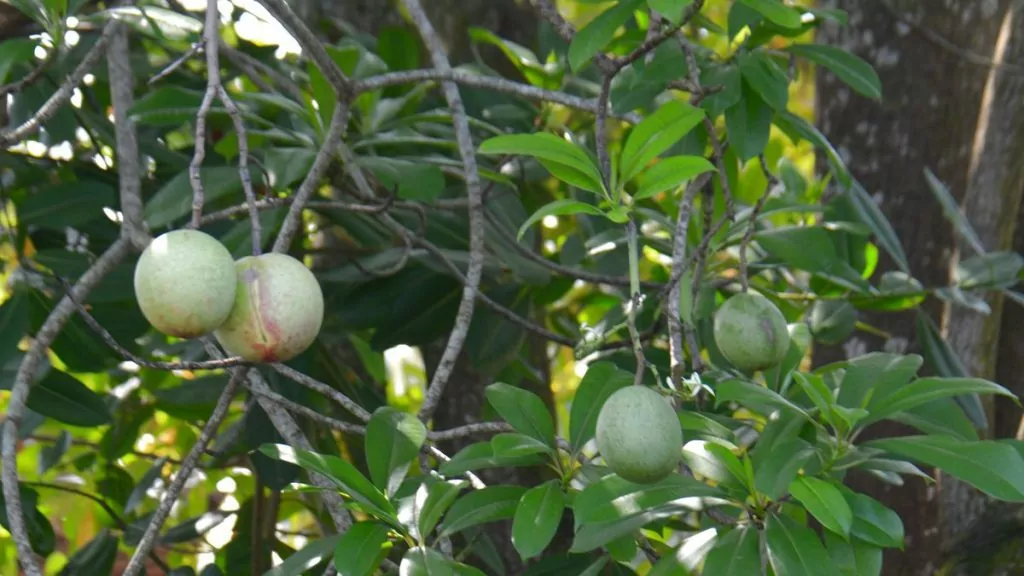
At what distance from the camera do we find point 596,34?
1.34 m

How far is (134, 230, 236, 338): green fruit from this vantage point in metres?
0.88

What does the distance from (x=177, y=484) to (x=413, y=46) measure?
1.24m

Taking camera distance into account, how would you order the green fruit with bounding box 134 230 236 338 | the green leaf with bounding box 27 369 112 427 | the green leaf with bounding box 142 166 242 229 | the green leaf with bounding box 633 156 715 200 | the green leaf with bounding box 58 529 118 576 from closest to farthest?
the green fruit with bounding box 134 230 236 338
the green leaf with bounding box 633 156 715 200
the green leaf with bounding box 142 166 242 229
the green leaf with bounding box 27 369 112 427
the green leaf with bounding box 58 529 118 576

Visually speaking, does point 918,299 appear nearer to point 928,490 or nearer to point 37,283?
point 928,490

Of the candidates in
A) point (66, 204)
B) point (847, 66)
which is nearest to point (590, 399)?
point (847, 66)

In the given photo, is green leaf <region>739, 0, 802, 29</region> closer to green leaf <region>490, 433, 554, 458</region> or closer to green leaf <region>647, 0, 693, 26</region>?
green leaf <region>647, 0, 693, 26</region>

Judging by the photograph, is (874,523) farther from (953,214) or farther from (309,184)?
(953,214)

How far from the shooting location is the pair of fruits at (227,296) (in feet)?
2.88

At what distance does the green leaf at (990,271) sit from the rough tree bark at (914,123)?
0.20m

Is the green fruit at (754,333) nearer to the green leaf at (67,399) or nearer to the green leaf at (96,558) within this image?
the green leaf at (67,399)

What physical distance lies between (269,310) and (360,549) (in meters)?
0.29

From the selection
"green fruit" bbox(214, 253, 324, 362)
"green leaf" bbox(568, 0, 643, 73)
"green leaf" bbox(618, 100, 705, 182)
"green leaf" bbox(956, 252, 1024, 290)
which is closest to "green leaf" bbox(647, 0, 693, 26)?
"green leaf" bbox(618, 100, 705, 182)

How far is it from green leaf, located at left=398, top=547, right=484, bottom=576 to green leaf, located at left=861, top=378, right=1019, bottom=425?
410 millimetres

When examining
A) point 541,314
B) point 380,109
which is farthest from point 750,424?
point 541,314
